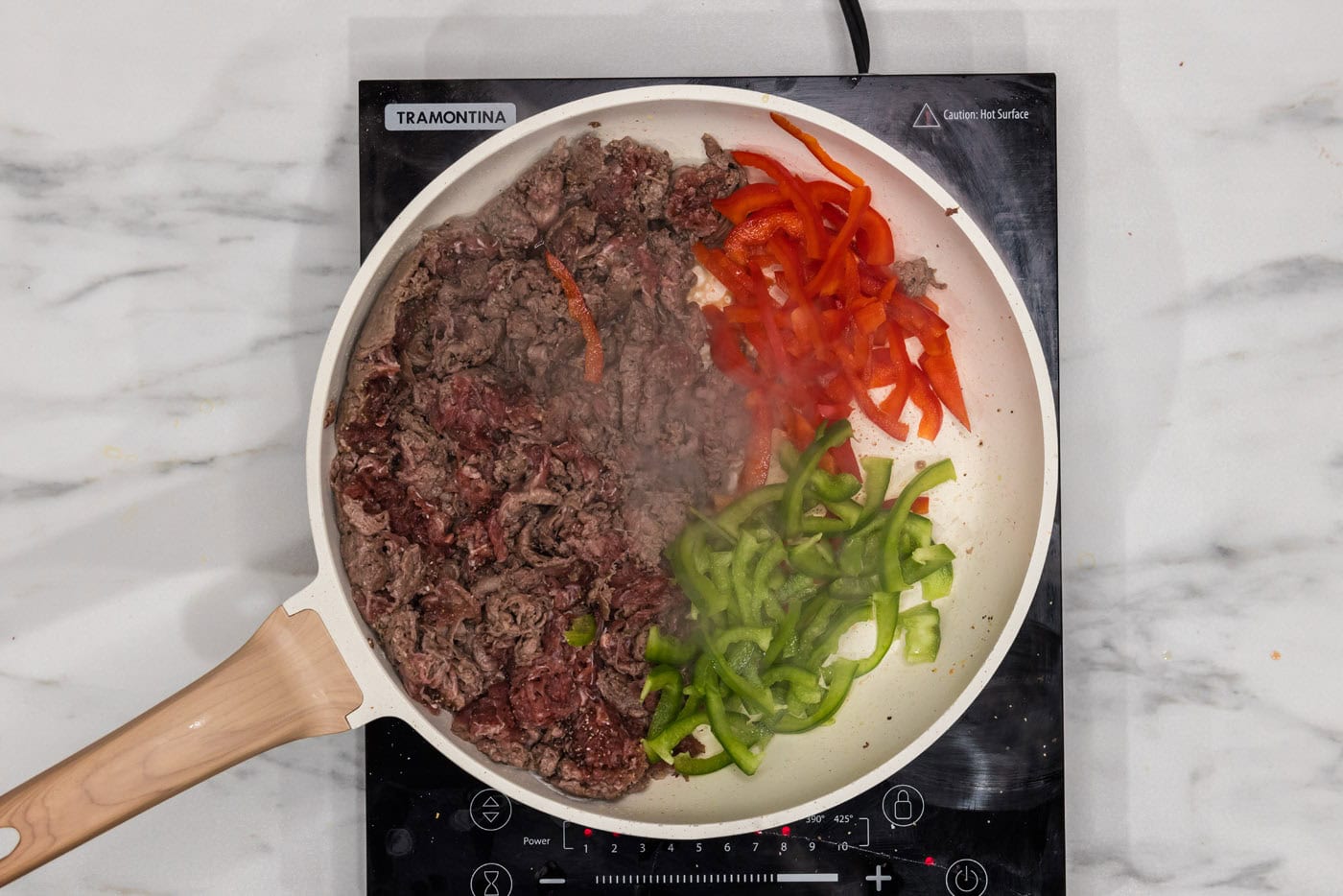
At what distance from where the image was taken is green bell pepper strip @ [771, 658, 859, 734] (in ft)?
5.17

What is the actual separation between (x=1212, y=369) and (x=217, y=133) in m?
1.83

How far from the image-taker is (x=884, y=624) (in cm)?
160

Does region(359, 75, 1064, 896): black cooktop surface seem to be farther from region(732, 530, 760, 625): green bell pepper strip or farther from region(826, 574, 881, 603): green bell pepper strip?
region(732, 530, 760, 625): green bell pepper strip

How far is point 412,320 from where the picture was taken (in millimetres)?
1555

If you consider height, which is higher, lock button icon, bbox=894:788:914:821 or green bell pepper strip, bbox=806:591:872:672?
green bell pepper strip, bbox=806:591:872:672

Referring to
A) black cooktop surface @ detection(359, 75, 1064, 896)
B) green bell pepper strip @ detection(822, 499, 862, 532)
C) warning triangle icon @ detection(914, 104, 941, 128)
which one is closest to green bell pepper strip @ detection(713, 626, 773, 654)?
green bell pepper strip @ detection(822, 499, 862, 532)

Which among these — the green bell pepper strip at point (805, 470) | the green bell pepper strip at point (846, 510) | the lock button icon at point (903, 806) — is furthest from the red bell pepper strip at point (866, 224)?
the lock button icon at point (903, 806)

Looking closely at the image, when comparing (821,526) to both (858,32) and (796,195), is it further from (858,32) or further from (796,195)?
(858,32)

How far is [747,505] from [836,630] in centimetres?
25

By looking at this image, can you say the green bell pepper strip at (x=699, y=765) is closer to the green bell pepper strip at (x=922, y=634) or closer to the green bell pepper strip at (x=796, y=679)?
the green bell pepper strip at (x=796, y=679)

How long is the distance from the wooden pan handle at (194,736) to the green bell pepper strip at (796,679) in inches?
24.7

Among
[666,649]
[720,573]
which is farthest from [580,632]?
[720,573]

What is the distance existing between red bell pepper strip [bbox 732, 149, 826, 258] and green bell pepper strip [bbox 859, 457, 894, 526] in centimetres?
35

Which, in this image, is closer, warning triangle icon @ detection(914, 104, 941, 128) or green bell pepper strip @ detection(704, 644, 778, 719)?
green bell pepper strip @ detection(704, 644, 778, 719)
